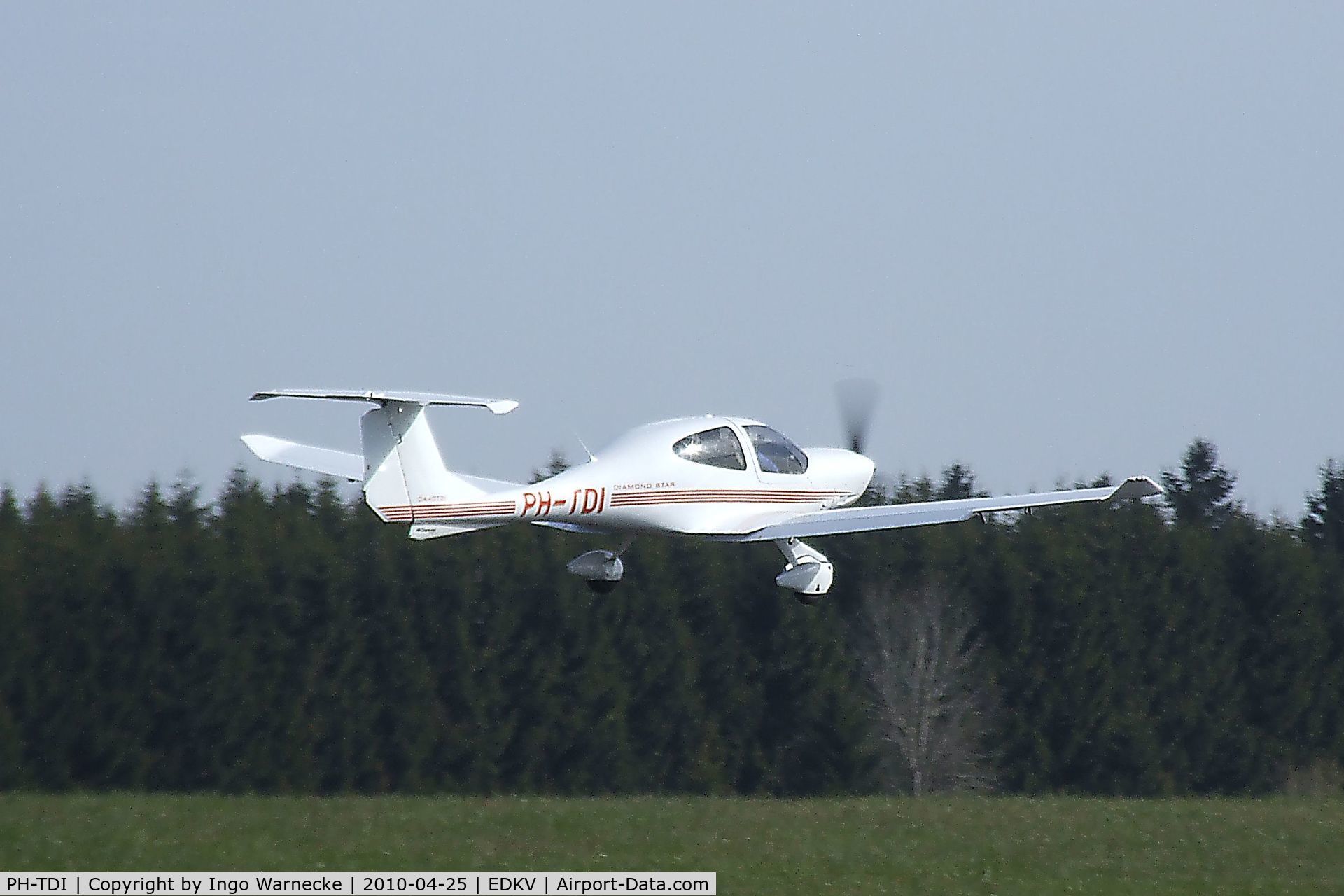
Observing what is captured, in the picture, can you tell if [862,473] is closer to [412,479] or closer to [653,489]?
[653,489]

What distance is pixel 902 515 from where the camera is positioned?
2319cm

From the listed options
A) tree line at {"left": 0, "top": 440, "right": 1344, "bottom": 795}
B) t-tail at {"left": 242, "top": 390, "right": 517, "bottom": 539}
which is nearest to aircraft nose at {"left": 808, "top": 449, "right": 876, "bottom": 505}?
t-tail at {"left": 242, "top": 390, "right": 517, "bottom": 539}

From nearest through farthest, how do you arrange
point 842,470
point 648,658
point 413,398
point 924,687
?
1. point 413,398
2. point 842,470
3. point 648,658
4. point 924,687

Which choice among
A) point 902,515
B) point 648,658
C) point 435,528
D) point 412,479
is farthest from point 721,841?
point 648,658

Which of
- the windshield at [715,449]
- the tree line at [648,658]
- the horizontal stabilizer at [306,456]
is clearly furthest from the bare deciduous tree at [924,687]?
the horizontal stabilizer at [306,456]

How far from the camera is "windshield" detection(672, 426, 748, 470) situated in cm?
2284

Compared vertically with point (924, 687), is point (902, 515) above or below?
above

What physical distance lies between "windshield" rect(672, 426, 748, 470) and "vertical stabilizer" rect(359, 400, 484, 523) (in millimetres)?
3941

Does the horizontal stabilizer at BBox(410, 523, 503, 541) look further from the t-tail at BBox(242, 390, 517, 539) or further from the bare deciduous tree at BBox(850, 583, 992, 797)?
the bare deciduous tree at BBox(850, 583, 992, 797)

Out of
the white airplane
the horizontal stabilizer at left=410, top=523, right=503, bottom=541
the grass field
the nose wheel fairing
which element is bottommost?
the grass field

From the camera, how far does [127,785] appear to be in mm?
40812

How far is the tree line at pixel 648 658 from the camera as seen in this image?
41.6m

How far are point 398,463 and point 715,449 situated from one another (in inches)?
200

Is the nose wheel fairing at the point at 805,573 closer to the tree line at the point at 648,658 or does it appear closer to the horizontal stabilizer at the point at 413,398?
the horizontal stabilizer at the point at 413,398
